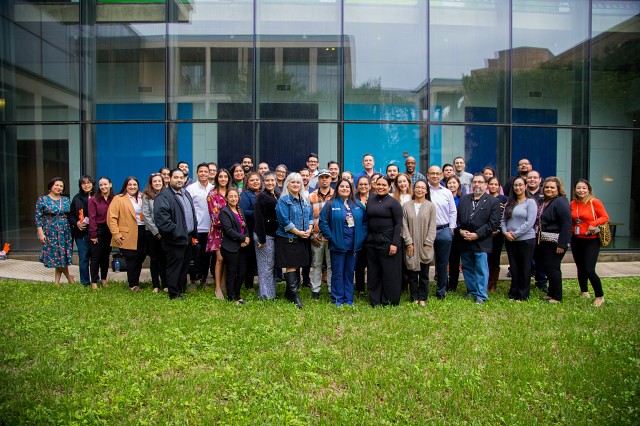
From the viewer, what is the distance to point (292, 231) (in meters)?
7.32

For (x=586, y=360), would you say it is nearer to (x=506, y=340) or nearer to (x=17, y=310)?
(x=506, y=340)

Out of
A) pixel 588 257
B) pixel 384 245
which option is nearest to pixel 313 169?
pixel 384 245

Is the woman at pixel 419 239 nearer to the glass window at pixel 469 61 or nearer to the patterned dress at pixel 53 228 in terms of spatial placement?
the glass window at pixel 469 61

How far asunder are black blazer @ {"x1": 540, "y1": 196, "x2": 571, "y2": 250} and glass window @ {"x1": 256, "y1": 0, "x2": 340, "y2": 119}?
6.08 metres

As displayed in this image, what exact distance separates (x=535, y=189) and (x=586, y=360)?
372cm

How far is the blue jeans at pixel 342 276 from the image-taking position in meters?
7.40

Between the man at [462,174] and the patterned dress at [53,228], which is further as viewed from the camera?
the man at [462,174]

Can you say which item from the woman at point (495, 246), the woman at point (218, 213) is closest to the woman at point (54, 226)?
the woman at point (218, 213)

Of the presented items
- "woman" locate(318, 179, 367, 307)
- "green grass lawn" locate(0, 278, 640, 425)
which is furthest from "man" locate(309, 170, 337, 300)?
"green grass lawn" locate(0, 278, 640, 425)

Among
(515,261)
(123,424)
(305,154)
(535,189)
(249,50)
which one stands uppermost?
(249,50)

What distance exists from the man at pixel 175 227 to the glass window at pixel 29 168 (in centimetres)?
605

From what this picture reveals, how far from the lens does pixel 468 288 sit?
8047 mm

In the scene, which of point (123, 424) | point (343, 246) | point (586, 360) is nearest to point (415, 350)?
point (586, 360)

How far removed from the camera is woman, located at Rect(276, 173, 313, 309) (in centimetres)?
730
